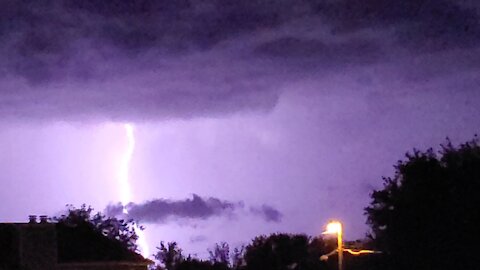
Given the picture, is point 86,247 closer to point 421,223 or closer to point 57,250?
point 57,250

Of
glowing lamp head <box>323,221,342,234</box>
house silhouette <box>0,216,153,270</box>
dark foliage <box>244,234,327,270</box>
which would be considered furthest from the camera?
dark foliage <box>244,234,327,270</box>

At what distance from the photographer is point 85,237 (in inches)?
2472

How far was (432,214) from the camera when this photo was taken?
60.6 metres

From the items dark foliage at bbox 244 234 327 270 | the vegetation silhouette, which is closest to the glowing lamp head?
the vegetation silhouette

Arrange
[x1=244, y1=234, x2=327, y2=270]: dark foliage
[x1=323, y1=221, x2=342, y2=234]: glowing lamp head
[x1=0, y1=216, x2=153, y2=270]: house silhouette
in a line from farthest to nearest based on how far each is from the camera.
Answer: [x1=244, y1=234, x2=327, y2=270]: dark foliage → [x1=0, y1=216, x2=153, y2=270]: house silhouette → [x1=323, y1=221, x2=342, y2=234]: glowing lamp head

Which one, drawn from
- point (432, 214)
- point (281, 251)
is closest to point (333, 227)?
point (432, 214)

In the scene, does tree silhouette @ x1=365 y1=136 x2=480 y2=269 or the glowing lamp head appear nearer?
the glowing lamp head

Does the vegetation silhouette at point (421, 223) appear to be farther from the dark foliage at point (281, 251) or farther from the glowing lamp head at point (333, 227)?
the dark foliage at point (281, 251)

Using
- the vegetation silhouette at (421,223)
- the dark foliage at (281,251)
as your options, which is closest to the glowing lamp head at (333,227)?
the vegetation silhouette at (421,223)

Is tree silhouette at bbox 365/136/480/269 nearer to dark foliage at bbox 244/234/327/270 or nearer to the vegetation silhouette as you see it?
the vegetation silhouette

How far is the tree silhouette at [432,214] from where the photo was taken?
5922 centimetres

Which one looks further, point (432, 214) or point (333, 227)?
point (432, 214)

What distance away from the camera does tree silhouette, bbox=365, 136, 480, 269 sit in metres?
59.2

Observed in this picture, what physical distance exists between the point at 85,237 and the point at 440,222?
2183 cm
